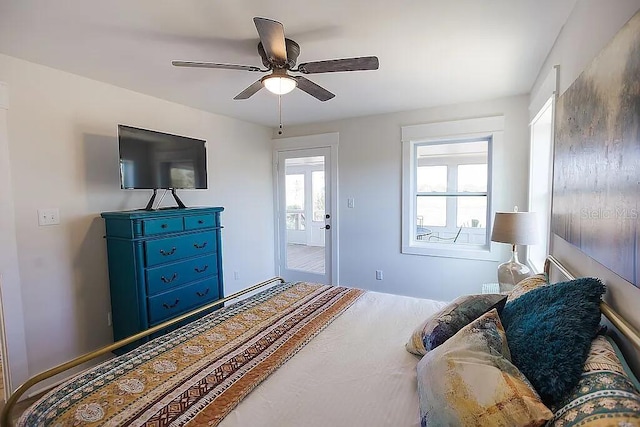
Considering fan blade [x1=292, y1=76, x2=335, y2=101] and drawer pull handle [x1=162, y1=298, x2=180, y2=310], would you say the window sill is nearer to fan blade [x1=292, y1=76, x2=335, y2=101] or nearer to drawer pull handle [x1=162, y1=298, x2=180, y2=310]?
fan blade [x1=292, y1=76, x2=335, y2=101]

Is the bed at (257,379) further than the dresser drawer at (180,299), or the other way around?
the dresser drawer at (180,299)

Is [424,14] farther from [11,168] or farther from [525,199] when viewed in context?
[11,168]

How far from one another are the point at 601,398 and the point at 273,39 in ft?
5.79

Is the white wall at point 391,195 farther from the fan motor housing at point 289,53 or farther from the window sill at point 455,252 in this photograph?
the fan motor housing at point 289,53

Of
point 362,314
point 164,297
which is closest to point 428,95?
point 362,314

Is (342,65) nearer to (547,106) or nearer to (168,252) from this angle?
(547,106)

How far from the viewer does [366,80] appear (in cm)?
262

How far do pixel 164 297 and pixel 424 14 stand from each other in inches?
106

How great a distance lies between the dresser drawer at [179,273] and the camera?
2.49 m

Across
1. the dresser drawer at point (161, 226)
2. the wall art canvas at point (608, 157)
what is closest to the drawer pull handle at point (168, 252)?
the dresser drawer at point (161, 226)

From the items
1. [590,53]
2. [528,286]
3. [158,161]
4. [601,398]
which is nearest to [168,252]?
[158,161]

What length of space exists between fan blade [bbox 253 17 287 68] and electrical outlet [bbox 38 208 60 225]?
1.98 metres

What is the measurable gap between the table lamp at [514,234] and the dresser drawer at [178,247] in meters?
2.51

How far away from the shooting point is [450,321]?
1.35 metres
